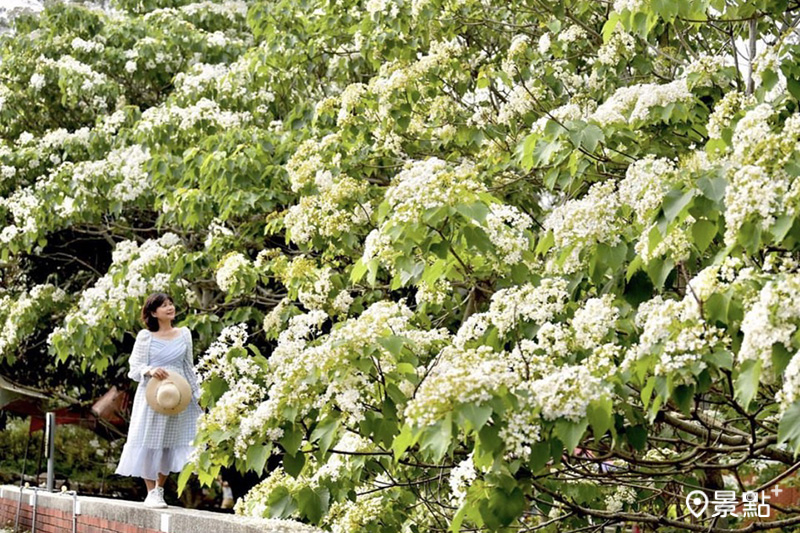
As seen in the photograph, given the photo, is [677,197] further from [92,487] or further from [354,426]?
[92,487]

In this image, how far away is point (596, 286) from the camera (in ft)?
12.5

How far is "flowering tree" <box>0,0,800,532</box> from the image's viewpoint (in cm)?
264

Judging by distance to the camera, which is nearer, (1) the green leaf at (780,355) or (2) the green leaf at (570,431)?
(1) the green leaf at (780,355)

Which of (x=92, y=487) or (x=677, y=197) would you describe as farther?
(x=92, y=487)

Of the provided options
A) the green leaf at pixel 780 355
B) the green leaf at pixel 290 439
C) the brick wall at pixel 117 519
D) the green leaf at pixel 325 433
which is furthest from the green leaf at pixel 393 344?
the brick wall at pixel 117 519

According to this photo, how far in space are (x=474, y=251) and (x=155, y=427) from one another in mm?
2965

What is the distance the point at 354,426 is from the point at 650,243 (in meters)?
1.23

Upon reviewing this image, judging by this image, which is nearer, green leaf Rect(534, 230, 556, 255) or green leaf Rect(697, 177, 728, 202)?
green leaf Rect(697, 177, 728, 202)

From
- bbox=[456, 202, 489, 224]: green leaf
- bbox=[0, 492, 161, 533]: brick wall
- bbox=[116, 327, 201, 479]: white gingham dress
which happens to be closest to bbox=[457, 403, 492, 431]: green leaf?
bbox=[456, 202, 489, 224]: green leaf

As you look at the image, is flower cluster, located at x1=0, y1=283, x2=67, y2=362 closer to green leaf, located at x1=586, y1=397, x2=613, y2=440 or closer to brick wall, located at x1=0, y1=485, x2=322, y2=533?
brick wall, located at x1=0, y1=485, x2=322, y2=533

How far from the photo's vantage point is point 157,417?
620cm

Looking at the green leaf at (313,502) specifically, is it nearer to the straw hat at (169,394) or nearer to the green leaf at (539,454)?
the green leaf at (539,454)

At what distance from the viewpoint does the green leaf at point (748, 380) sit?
7.56 ft

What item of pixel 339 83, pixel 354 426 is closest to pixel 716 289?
pixel 354 426
